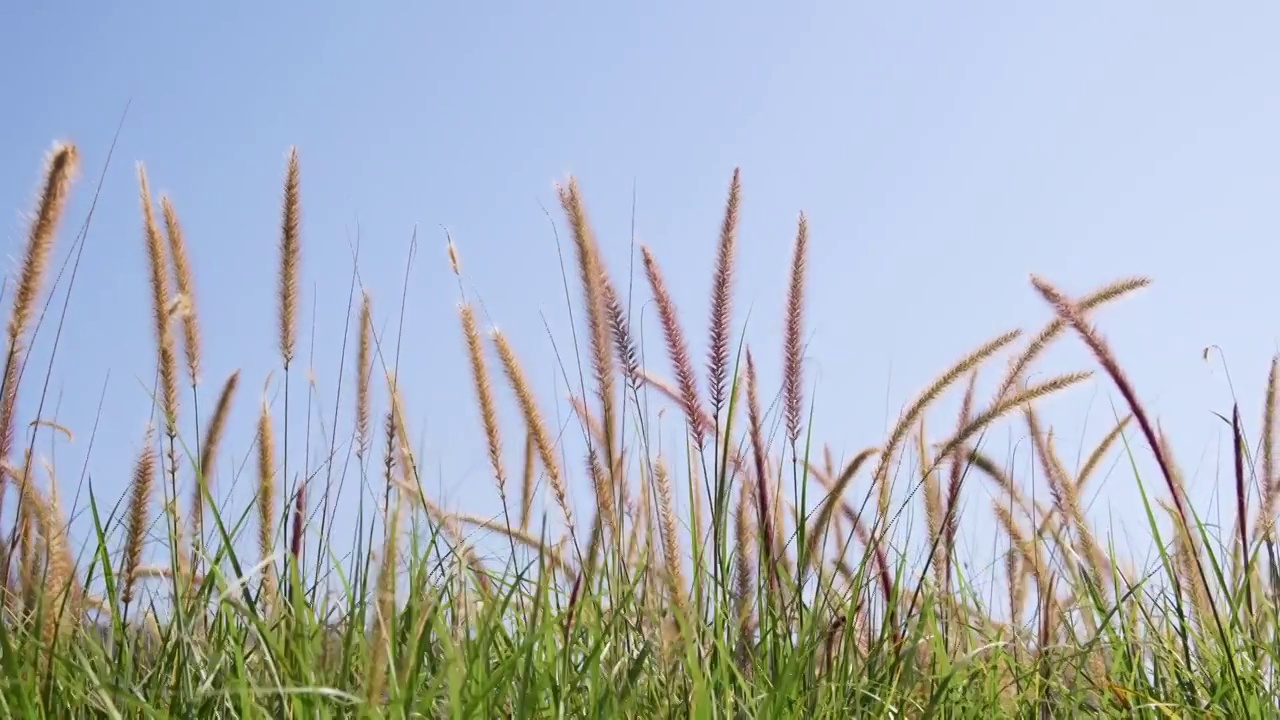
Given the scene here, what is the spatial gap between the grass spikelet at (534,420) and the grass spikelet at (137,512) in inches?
27.2

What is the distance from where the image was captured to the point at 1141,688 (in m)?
2.71

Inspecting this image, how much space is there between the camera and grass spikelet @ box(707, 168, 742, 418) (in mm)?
2461

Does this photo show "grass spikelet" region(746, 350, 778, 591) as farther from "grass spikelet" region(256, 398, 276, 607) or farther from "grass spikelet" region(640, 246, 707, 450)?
"grass spikelet" region(256, 398, 276, 607)

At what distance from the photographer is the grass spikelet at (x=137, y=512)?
2.10 metres

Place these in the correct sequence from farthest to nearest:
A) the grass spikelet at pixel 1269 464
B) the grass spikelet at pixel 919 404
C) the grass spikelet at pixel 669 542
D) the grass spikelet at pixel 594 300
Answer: the grass spikelet at pixel 1269 464 < the grass spikelet at pixel 919 404 < the grass spikelet at pixel 594 300 < the grass spikelet at pixel 669 542

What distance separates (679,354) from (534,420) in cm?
32

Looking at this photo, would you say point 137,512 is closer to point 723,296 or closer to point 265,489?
point 265,489

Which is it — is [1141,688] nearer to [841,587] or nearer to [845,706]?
[841,587]

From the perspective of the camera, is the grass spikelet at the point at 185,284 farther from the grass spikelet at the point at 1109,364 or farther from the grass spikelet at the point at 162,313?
the grass spikelet at the point at 1109,364

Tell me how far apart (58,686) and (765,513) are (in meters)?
1.20

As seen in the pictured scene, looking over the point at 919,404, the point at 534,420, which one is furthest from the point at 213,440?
the point at 919,404

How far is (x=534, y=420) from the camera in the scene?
2.53 metres

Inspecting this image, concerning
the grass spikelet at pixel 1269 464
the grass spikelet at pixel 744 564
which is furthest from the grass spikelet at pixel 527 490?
the grass spikelet at pixel 1269 464

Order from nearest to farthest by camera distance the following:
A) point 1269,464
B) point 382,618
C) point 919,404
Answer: point 382,618
point 919,404
point 1269,464
